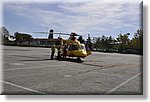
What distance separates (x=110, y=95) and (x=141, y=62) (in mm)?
840

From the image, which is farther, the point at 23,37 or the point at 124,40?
the point at 124,40

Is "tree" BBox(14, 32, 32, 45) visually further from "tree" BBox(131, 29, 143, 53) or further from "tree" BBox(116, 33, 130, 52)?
"tree" BBox(131, 29, 143, 53)

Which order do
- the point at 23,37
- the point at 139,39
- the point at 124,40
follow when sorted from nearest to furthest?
the point at 139,39
the point at 23,37
the point at 124,40

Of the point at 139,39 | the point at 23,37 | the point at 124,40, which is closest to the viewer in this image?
the point at 139,39

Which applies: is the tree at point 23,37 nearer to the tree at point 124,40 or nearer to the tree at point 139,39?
the tree at point 124,40

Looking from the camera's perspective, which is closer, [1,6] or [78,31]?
[1,6]

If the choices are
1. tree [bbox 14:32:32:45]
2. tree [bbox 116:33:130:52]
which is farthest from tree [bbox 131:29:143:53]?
tree [bbox 14:32:32:45]

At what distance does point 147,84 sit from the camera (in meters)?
4.18

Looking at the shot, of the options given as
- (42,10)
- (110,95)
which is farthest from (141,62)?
(42,10)

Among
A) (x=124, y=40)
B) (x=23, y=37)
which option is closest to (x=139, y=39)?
(x=124, y=40)

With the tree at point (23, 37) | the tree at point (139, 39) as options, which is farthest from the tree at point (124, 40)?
the tree at point (23, 37)

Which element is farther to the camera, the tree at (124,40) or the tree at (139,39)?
the tree at (124,40)

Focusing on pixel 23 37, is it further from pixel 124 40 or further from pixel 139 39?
pixel 139 39

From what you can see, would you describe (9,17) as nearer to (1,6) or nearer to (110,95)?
(1,6)
